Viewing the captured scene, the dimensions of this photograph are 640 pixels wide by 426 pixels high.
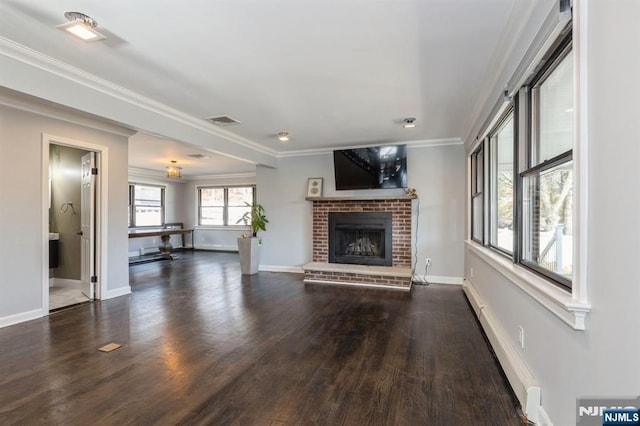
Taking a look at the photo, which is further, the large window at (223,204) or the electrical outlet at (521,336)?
the large window at (223,204)

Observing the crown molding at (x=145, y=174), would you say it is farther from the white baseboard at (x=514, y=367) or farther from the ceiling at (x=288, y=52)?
the white baseboard at (x=514, y=367)

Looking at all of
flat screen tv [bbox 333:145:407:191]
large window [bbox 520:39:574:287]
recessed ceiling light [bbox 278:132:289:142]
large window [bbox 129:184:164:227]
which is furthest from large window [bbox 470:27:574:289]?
large window [bbox 129:184:164:227]

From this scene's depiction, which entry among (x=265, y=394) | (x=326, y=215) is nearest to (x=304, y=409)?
(x=265, y=394)

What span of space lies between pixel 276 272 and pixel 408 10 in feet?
17.5

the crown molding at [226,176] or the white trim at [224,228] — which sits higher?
the crown molding at [226,176]

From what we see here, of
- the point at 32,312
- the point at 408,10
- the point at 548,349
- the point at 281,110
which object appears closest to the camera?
the point at 548,349

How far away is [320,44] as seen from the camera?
2391 millimetres

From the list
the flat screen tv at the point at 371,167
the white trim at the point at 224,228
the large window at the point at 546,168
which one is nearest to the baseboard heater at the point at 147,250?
the white trim at the point at 224,228

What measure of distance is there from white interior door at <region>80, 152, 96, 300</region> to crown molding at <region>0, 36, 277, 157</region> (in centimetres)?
149

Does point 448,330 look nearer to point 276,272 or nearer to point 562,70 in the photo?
point 562,70

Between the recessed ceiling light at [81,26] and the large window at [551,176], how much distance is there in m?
2.94

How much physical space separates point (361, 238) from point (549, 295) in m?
4.47

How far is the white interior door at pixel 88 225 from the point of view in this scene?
4.36 metres

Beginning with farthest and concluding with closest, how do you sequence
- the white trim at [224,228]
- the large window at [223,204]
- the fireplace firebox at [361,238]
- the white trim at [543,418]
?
the large window at [223,204]
the white trim at [224,228]
the fireplace firebox at [361,238]
the white trim at [543,418]
